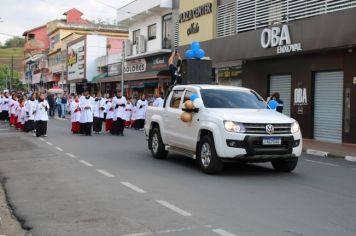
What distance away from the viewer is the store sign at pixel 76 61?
2251 inches

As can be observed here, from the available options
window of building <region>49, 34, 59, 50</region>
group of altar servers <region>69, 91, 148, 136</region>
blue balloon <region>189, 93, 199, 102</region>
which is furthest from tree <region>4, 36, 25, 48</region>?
blue balloon <region>189, 93, 199, 102</region>

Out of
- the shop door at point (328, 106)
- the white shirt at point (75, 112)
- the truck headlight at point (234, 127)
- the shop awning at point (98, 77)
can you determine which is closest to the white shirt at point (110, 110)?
the white shirt at point (75, 112)

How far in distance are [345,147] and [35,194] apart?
11.9m

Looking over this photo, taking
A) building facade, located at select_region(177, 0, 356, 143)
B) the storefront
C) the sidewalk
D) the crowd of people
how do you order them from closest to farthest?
1. the sidewalk
2. building facade, located at select_region(177, 0, 356, 143)
3. the crowd of people
4. the storefront

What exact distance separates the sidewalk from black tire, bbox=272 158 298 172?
14.5 ft

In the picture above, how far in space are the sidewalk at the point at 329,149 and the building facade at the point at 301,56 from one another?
710 mm

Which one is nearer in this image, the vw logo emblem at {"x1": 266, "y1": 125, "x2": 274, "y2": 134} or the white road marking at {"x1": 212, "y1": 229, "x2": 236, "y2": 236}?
the white road marking at {"x1": 212, "y1": 229, "x2": 236, "y2": 236}

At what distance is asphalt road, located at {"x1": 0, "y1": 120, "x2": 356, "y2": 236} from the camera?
676cm

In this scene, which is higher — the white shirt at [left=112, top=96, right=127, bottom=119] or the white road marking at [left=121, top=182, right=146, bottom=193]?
the white shirt at [left=112, top=96, right=127, bottom=119]

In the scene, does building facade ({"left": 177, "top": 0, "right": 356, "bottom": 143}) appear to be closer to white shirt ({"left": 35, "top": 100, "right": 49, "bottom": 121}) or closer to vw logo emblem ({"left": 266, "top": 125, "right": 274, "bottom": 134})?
vw logo emblem ({"left": 266, "top": 125, "right": 274, "bottom": 134})

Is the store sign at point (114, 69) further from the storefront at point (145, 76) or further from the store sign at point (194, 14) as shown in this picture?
the store sign at point (194, 14)

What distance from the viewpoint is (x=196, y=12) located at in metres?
30.1

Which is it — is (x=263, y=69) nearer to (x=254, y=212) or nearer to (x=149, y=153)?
(x=149, y=153)

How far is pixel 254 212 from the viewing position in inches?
296
